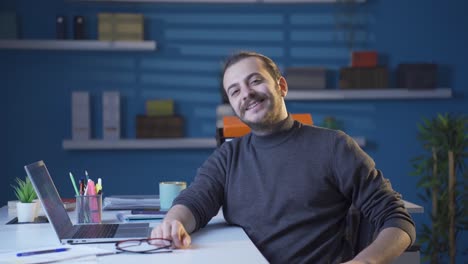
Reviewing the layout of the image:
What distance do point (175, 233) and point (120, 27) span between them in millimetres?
3001

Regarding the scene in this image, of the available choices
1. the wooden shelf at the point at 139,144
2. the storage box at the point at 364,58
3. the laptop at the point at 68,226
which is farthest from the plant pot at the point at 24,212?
the storage box at the point at 364,58

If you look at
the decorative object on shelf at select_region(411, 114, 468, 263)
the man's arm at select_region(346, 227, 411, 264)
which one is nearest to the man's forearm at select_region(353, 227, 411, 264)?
the man's arm at select_region(346, 227, 411, 264)

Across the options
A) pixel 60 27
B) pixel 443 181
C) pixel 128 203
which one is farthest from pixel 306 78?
pixel 128 203

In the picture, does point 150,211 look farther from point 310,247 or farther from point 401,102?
point 401,102

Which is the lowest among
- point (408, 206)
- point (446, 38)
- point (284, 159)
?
point (408, 206)

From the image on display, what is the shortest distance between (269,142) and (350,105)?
282 cm

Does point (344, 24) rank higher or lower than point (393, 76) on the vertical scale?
higher

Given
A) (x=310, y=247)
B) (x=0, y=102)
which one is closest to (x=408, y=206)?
(x=310, y=247)

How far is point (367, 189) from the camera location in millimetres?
1791

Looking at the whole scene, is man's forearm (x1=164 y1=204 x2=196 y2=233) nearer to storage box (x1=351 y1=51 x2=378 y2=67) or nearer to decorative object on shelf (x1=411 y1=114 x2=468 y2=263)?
decorative object on shelf (x1=411 y1=114 x2=468 y2=263)

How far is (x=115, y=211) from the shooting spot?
2346 mm

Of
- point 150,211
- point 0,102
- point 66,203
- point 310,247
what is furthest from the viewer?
point 0,102

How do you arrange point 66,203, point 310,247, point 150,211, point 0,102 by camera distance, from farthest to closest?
point 0,102 → point 66,203 → point 150,211 → point 310,247

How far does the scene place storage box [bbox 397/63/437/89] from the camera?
4.57 metres
